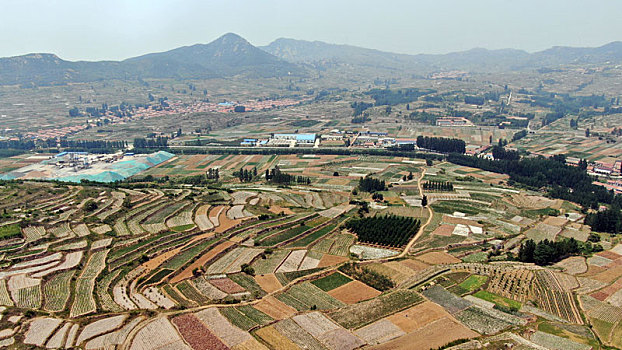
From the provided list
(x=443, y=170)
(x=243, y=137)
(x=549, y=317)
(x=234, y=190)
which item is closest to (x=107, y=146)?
(x=243, y=137)

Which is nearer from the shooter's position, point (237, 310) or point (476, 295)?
point (237, 310)

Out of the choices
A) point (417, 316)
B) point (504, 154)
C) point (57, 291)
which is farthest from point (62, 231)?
point (504, 154)

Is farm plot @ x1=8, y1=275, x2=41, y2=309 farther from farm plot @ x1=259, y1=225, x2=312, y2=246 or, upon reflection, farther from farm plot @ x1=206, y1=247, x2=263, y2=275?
farm plot @ x1=259, y1=225, x2=312, y2=246

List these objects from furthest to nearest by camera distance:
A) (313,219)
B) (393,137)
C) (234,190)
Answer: (393,137) < (234,190) < (313,219)

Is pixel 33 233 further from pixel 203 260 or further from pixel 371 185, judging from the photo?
pixel 371 185

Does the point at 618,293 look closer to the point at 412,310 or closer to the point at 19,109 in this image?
the point at 412,310

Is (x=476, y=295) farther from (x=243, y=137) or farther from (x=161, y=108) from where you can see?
(x=161, y=108)

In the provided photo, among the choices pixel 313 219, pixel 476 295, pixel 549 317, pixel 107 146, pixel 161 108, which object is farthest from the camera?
pixel 161 108
